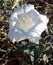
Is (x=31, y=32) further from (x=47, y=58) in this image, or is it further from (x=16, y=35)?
(x=47, y=58)

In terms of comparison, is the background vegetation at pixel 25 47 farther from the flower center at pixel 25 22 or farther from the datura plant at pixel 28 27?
the flower center at pixel 25 22

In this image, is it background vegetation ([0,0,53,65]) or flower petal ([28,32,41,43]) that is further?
background vegetation ([0,0,53,65])

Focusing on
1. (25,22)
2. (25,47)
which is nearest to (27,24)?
(25,22)

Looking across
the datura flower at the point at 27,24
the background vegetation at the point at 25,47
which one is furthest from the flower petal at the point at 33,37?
the background vegetation at the point at 25,47

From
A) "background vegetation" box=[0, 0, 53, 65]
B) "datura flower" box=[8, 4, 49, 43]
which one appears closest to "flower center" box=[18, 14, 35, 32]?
"datura flower" box=[8, 4, 49, 43]

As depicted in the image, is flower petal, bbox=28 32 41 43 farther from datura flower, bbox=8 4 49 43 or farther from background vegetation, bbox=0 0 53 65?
background vegetation, bbox=0 0 53 65

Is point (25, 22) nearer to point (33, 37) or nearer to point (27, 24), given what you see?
point (27, 24)
